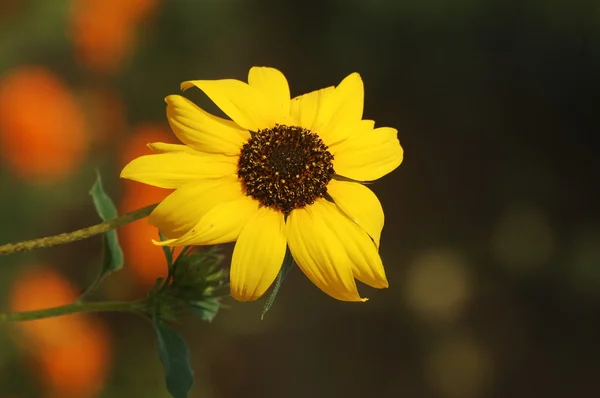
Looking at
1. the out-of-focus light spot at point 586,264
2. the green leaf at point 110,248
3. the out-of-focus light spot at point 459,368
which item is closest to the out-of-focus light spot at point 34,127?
the green leaf at point 110,248

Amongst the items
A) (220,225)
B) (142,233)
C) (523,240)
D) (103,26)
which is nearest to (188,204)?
(220,225)

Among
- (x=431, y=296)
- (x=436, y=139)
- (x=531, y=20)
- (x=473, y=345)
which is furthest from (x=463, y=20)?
(x=473, y=345)

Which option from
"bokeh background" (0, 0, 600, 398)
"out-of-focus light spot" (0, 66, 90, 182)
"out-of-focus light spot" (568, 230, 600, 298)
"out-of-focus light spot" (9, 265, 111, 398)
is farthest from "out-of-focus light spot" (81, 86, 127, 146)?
"out-of-focus light spot" (568, 230, 600, 298)

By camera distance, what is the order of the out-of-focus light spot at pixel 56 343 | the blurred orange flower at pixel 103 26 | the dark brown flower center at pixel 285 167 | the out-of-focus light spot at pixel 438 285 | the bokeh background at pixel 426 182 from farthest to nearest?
the out-of-focus light spot at pixel 438 285
the bokeh background at pixel 426 182
the blurred orange flower at pixel 103 26
the out-of-focus light spot at pixel 56 343
the dark brown flower center at pixel 285 167

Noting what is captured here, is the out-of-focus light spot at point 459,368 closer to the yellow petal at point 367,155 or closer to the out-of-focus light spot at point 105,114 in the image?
the out-of-focus light spot at point 105,114

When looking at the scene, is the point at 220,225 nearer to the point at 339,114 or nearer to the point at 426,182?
the point at 339,114

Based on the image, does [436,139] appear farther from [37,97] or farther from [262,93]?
[262,93]

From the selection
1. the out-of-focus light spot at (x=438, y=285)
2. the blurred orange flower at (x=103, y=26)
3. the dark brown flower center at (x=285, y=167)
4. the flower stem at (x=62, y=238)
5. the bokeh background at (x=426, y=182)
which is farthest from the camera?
the out-of-focus light spot at (x=438, y=285)

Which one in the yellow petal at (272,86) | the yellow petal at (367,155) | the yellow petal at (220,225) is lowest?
the yellow petal at (220,225)
